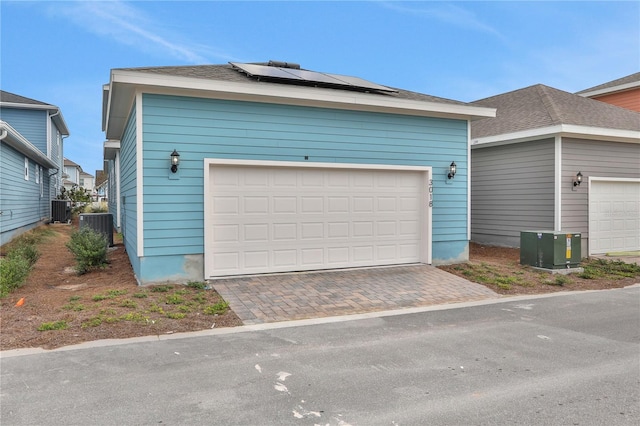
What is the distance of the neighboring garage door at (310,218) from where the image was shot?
25.5 feet

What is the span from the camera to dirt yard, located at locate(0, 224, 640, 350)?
15.9 feet

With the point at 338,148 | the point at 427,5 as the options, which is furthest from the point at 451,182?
the point at 427,5

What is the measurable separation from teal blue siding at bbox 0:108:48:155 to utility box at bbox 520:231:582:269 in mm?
20673

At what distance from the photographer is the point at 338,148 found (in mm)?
8539

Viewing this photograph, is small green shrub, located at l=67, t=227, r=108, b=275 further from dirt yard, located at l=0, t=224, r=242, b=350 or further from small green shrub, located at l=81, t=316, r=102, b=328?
small green shrub, located at l=81, t=316, r=102, b=328

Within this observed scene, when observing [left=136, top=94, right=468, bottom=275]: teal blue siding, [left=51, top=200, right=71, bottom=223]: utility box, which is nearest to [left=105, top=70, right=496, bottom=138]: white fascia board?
[left=136, top=94, right=468, bottom=275]: teal blue siding

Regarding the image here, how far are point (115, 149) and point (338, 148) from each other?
10.8 metres

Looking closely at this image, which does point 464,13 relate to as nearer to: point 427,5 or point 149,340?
point 427,5

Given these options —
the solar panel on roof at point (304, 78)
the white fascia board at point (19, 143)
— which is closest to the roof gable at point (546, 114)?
the solar panel on roof at point (304, 78)

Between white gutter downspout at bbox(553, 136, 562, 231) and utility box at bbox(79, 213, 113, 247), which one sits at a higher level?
white gutter downspout at bbox(553, 136, 562, 231)

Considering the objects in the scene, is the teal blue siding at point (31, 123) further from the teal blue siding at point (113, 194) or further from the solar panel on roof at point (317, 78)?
the solar panel on roof at point (317, 78)

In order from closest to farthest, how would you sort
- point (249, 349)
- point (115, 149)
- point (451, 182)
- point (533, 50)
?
point (249, 349)
point (451, 182)
point (115, 149)
point (533, 50)

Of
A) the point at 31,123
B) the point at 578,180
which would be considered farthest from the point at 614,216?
the point at 31,123

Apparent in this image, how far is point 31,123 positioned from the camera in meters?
20.1
